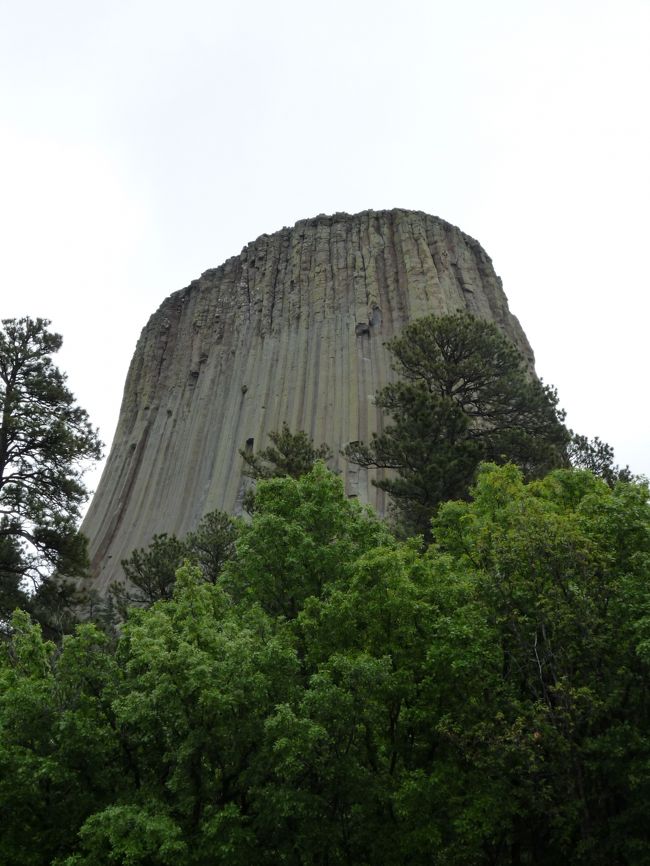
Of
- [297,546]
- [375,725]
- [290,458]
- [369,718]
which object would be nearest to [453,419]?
[290,458]

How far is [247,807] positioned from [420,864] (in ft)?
9.18

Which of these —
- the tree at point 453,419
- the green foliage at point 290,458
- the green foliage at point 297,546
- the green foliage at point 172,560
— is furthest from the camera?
the green foliage at point 172,560

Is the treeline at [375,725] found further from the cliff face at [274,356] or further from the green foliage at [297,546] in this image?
the cliff face at [274,356]

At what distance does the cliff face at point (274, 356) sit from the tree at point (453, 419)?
15.8 meters

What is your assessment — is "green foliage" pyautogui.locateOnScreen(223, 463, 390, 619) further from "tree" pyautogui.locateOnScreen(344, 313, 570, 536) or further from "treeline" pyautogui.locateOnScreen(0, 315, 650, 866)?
"tree" pyautogui.locateOnScreen(344, 313, 570, 536)

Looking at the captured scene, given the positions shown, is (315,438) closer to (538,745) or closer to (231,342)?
(231,342)

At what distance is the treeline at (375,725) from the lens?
11039 millimetres

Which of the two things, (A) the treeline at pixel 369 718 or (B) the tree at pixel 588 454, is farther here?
(B) the tree at pixel 588 454

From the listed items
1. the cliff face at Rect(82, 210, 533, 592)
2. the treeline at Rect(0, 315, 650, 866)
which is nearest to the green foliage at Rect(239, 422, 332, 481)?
the treeline at Rect(0, 315, 650, 866)

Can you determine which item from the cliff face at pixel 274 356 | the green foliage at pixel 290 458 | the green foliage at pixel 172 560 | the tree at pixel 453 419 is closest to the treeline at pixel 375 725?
the tree at pixel 453 419

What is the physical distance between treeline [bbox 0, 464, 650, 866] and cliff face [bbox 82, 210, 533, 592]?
3180 cm

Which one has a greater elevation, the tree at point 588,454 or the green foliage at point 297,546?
the tree at point 588,454

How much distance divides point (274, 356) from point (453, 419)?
3254 centimetres

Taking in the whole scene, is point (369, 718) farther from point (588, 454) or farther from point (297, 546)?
point (588, 454)
